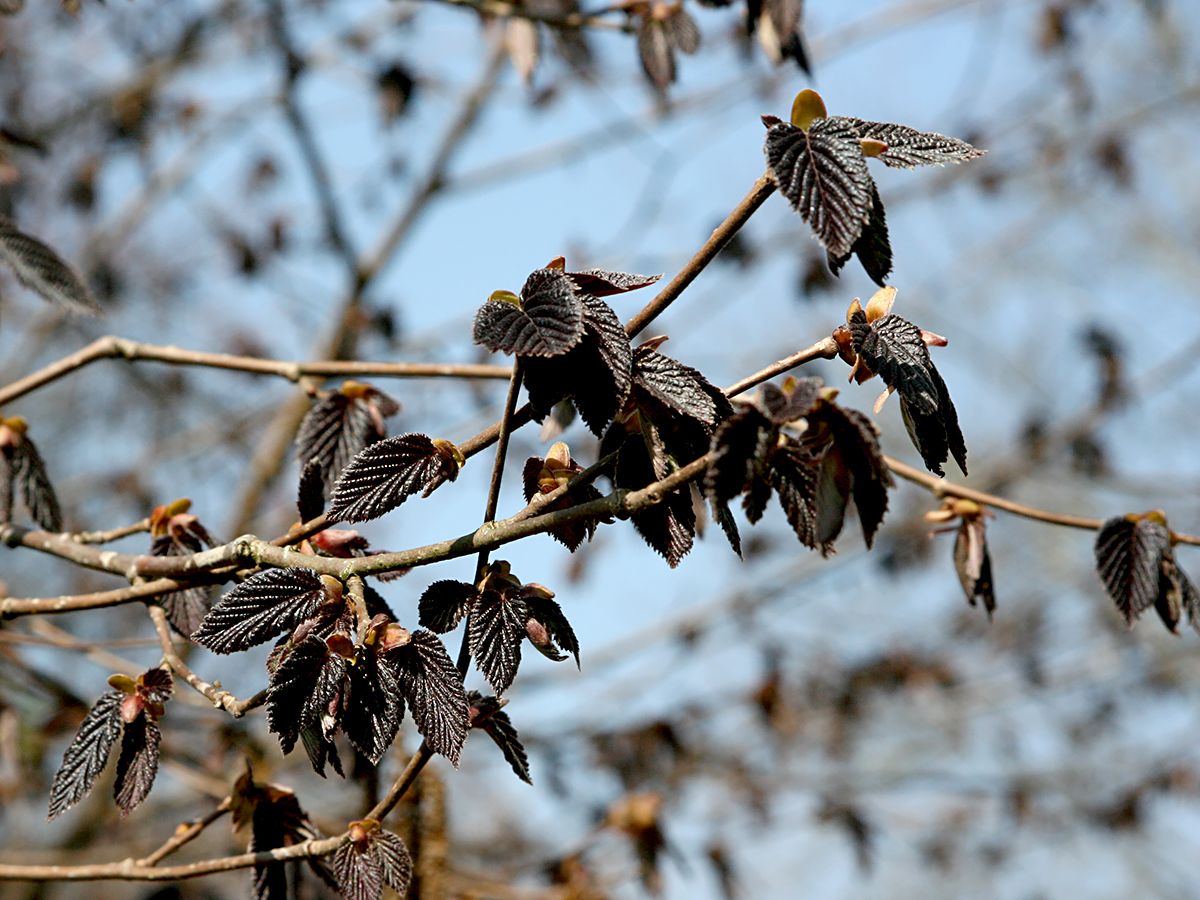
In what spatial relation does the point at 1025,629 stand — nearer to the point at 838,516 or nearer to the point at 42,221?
the point at 838,516

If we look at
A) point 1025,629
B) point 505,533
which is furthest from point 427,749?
point 1025,629

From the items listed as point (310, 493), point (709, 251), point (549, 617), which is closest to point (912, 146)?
point (709, 251)

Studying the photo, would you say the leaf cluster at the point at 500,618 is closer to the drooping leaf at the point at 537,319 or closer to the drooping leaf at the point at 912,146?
the drooping leaf at the point at 537,319

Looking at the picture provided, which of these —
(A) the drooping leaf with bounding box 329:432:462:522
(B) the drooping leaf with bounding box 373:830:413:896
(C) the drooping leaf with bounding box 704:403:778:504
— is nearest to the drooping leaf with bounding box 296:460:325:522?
(A) the drooping leaf with bounding box 329:432:462:522

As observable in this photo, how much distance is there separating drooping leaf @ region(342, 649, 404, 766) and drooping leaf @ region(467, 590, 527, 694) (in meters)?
0.08

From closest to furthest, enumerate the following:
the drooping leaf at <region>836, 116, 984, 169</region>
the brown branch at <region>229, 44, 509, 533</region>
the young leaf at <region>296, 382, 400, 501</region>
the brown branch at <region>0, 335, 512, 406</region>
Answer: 1. the drooping leaf at <region>836, 116, 984, 169</region>
2. the young leaf at <region>296, 382, 400, 501</region>
3. the brown branch at <region>0, 335, 512, 406</region>
4. the brown branch at <region>229, 44, 509, 533</region>

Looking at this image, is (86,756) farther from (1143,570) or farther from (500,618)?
(1143,570)

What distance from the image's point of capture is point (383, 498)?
994mm

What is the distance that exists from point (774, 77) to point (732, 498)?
13.3 feet

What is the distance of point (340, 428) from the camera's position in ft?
4.92

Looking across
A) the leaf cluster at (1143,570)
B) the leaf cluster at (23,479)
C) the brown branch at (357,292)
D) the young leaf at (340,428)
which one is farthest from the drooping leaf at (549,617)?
the brown branch at (357,292)

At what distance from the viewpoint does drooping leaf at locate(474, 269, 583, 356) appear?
870 mm

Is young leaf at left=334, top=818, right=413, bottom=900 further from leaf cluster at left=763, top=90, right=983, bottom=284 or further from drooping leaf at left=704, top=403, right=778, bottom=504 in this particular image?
leaf cluster at left=763, top=90, right=983, bottom=284

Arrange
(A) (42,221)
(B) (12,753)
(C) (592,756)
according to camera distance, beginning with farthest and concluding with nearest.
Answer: (A) (42,221)
(C) (592,756)
(B) (12,753)
